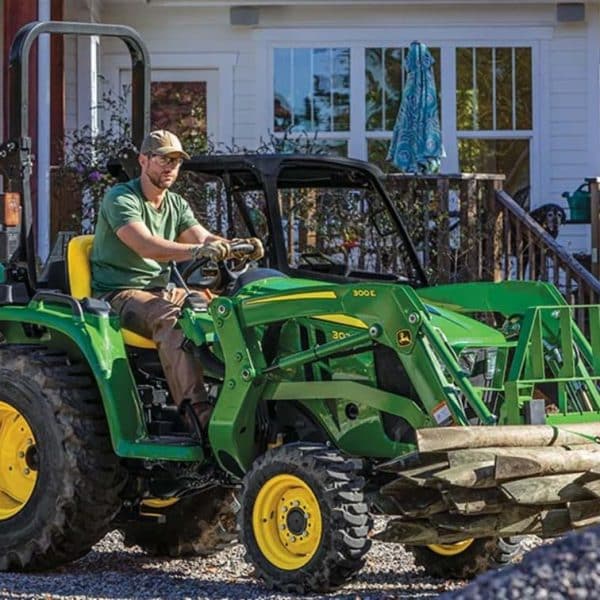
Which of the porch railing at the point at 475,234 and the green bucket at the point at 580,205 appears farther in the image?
the green bucket at the point at 580,205

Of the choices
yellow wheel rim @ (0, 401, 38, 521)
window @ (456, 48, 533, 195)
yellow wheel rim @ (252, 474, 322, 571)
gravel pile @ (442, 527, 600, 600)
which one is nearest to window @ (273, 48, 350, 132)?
window @ (456, 48, 533, 195)

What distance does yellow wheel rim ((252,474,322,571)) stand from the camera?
6.80 m

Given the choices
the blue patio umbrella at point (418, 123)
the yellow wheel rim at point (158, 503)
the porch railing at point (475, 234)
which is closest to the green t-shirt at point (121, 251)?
the yellow wheel rim at point (158, 503)

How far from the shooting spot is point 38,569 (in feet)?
25.5

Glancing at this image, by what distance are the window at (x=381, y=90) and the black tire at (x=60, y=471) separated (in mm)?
10574

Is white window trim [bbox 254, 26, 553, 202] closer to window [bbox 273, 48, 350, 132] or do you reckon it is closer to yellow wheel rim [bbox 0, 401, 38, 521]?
window [bbox 273, 48, 350, 132]

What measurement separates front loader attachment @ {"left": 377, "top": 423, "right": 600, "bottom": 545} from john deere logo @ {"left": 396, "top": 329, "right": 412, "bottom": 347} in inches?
19.4

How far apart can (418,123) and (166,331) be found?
9.25 metres

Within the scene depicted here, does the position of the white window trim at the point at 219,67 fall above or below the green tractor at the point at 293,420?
above

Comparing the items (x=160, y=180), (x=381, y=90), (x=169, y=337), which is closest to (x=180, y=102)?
(x=381, y=90)

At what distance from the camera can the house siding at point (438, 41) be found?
1805cm

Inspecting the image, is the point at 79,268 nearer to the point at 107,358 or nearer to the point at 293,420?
the point at 107,358

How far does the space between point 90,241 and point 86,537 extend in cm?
145

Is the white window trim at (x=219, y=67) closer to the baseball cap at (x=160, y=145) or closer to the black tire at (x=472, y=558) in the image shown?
the baseball cap at (x=160, y=145)
